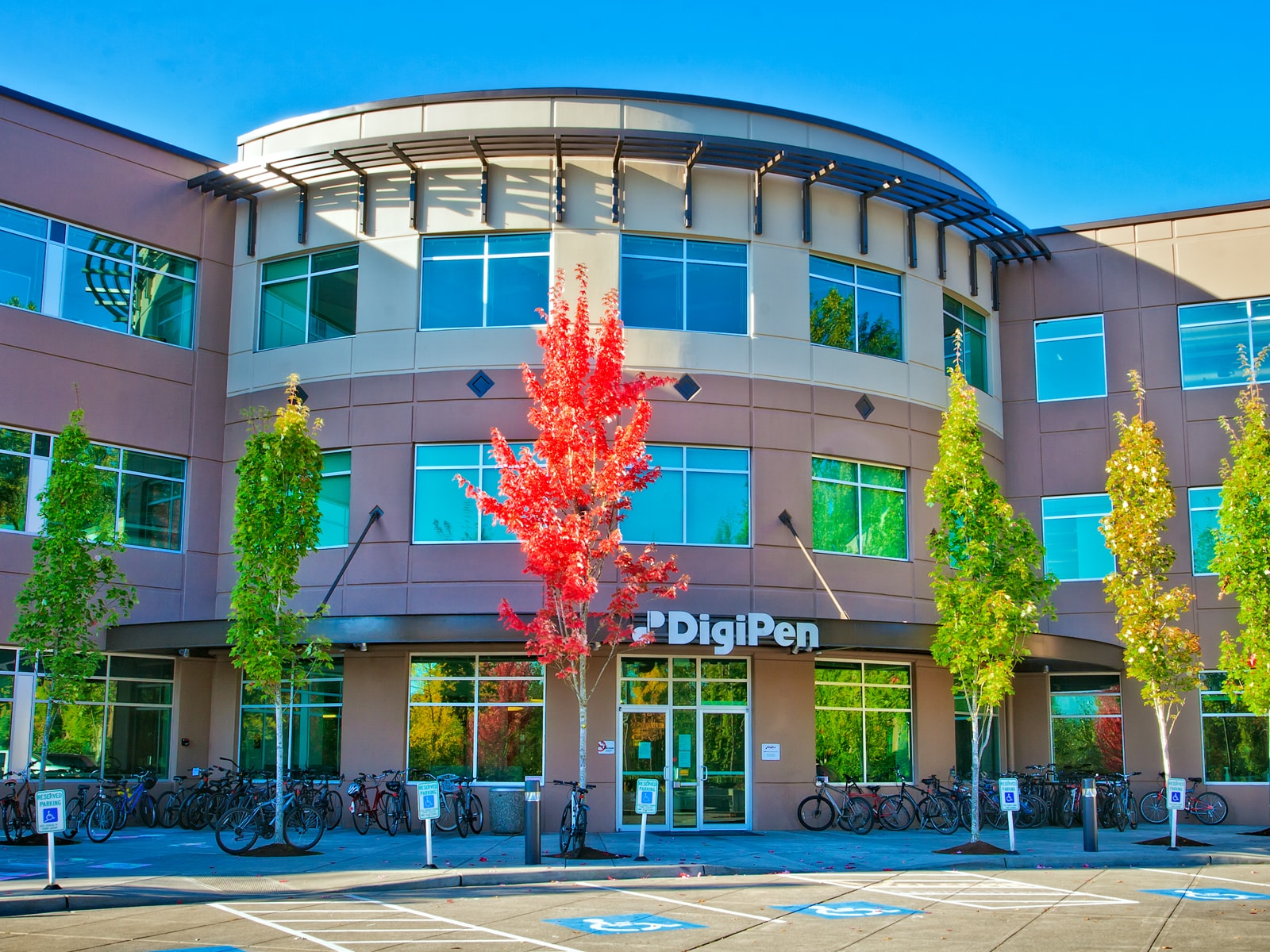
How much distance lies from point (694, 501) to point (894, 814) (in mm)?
7052

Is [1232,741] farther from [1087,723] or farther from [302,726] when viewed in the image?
[302,726]

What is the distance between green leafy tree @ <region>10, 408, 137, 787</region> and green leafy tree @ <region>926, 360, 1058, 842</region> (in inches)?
532

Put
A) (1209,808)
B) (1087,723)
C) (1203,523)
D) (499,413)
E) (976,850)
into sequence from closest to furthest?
(976,850) < (499,413) < (1209,808) < (1203,523) < (1087,723)

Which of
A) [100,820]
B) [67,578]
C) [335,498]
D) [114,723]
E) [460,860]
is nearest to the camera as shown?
[460,860]

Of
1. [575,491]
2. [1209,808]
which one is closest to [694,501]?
[575,491]

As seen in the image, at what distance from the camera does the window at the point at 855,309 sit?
25016 millimetres

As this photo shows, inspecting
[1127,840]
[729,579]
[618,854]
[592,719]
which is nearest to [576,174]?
[729,579]

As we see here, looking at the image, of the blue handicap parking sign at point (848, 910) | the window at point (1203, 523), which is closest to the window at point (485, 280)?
the blue handicap parking sign at point (848, 910)

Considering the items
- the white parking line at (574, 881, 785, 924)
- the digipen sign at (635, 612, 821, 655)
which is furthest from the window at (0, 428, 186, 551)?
the white parking line at (574, 881, 785, 924)

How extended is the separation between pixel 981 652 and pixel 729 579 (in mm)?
4709

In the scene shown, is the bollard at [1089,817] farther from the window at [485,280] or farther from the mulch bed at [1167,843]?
the window at [485,280]

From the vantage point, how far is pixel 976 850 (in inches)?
770

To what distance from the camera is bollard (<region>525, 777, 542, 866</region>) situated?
57.1 feet

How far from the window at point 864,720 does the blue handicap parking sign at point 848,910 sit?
9745mm
